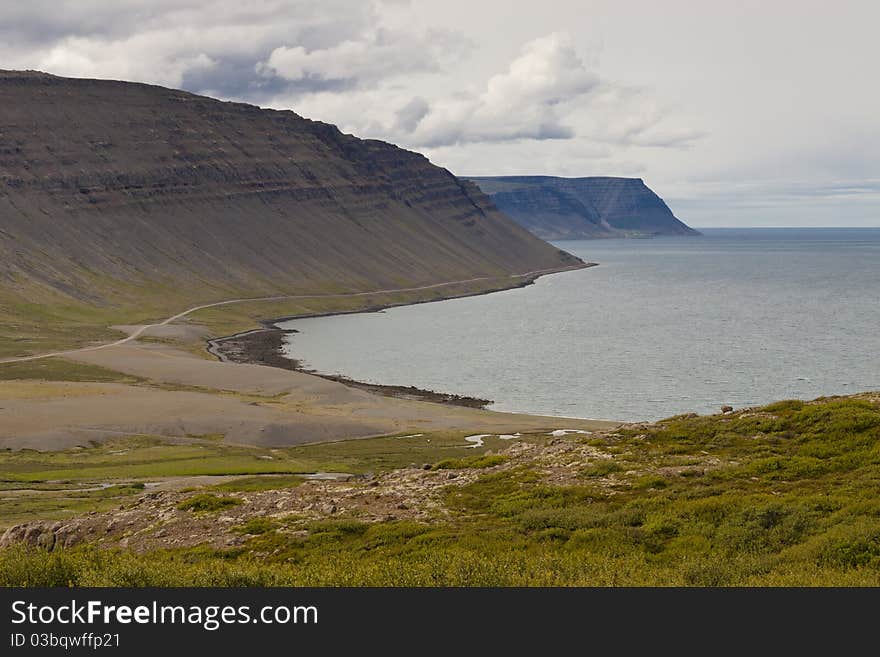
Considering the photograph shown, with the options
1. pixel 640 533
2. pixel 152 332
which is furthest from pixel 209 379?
pixel 640 533

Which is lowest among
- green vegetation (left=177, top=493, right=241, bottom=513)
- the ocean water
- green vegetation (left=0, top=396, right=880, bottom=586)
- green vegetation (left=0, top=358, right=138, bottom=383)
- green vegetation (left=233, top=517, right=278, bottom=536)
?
the ocean water

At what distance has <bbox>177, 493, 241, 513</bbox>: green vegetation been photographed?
1412 inches

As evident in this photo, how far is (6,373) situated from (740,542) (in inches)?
4392

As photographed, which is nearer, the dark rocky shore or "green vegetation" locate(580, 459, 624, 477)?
"green vegetation" locate(580, 459, 624, 477)

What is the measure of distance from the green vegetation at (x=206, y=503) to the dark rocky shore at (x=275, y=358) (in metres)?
73.8

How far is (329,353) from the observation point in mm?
158875

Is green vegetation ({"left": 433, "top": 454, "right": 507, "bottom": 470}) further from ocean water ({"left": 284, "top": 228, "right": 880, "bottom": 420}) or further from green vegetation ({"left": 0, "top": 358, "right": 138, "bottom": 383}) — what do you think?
green vegetation ({"left": 0, "top": 358, "right": 138, "bottom": 383})

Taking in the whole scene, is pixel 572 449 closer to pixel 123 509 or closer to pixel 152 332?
pixel 123 509

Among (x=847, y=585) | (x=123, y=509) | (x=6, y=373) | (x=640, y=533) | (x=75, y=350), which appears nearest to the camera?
(x=847, y=585)

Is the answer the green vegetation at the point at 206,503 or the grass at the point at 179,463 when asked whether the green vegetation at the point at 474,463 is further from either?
the grass at the point at 179,463

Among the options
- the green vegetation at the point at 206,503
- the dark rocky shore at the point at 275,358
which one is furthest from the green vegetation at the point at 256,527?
the dark rocky shore at the point at 275,358

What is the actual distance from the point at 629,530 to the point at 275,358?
410 ft

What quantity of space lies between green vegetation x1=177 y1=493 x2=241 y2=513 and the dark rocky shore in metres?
73.8

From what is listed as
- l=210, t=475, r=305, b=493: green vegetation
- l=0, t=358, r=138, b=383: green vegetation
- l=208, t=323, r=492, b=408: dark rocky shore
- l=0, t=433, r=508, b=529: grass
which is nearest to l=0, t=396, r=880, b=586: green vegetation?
l=210, t=475, r=305, b=493: green vegetation
